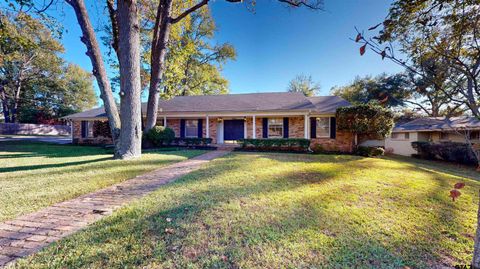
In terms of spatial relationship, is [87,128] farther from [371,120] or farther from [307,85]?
[307,85]

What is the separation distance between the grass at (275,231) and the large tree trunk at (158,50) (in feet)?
29.8

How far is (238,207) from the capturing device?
3459 millimetres

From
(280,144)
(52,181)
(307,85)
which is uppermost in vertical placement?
(307,85)

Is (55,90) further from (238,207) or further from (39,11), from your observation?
(238,207)

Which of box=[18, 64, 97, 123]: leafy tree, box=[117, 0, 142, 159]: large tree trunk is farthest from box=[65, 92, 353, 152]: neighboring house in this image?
box=[18, 64, 97, 123]: leafy tree

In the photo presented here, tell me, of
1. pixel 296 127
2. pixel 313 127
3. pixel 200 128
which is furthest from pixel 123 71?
pixel 313 127

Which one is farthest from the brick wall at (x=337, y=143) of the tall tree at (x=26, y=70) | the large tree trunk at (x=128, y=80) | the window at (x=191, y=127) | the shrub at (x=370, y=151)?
the tall tree at (x=26, y=70)

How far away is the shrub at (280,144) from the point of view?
12289 millimetres

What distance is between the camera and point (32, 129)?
30984mm

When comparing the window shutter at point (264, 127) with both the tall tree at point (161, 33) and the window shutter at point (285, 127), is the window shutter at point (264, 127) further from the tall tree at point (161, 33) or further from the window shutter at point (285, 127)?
the tall tree at point (161, 33)

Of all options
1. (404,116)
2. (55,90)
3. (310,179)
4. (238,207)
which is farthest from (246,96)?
(55,90)

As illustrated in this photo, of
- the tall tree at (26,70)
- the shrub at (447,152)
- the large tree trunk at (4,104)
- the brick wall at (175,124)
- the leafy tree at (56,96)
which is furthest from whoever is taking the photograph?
the leafy tree at (56,96)

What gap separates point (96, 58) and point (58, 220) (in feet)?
24.3

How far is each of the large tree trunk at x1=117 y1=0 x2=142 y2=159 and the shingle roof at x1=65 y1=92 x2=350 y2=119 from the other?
6363 mm
